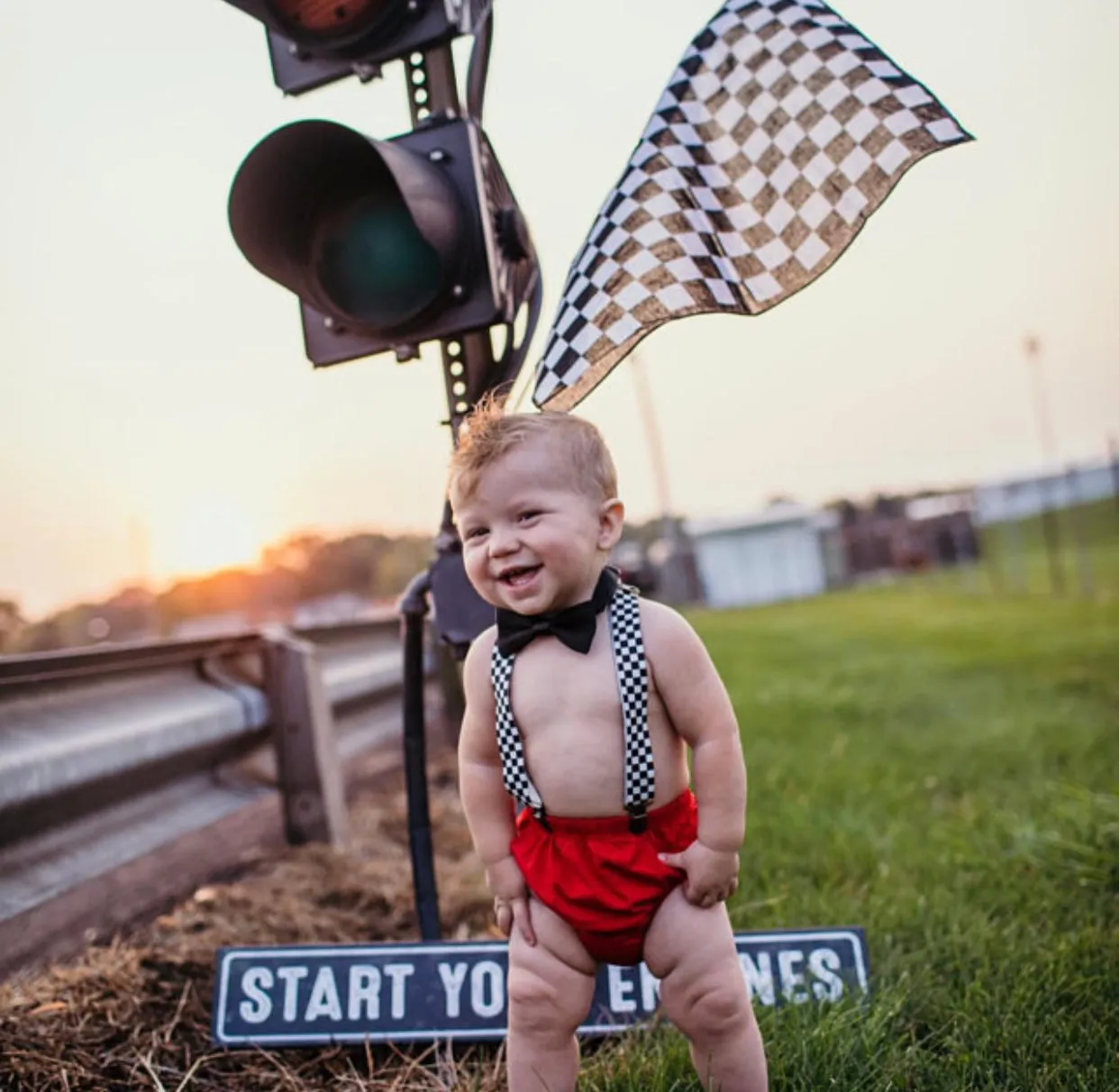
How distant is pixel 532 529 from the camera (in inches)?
69.2

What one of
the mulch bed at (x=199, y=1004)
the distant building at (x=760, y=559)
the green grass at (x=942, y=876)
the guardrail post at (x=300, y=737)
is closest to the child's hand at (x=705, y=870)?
the green grass at (x=942, y=876)

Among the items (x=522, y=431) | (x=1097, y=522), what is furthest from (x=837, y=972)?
(x=1097, y=522)

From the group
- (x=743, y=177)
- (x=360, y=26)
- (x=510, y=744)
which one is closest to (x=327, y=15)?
(x=360, y=26)

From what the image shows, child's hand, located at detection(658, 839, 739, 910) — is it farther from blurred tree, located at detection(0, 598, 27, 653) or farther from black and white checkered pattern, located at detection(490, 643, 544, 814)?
blurred tree, located at detection(0, 598, 27, 653)

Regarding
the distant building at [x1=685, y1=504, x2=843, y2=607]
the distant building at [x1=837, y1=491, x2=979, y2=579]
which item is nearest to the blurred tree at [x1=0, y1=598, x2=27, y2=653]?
the distant building at [x1=685, y1=504, x2=843, y2=607]

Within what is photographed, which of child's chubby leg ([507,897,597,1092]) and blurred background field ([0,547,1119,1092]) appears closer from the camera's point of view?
child's chubby leg ([507,897,597,1092])

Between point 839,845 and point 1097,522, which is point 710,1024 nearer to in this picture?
point 839,845

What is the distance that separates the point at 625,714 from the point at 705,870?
0.28 meters

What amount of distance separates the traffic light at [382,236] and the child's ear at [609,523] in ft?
2.14

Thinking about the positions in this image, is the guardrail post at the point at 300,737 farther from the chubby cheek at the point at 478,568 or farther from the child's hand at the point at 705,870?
the child's hand at the point at 705,870

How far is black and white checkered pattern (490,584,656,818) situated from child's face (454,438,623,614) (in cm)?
10

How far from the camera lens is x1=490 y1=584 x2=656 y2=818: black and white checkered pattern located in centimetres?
178

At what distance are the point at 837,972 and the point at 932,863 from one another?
1.08 metres

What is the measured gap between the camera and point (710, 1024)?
1786mm
